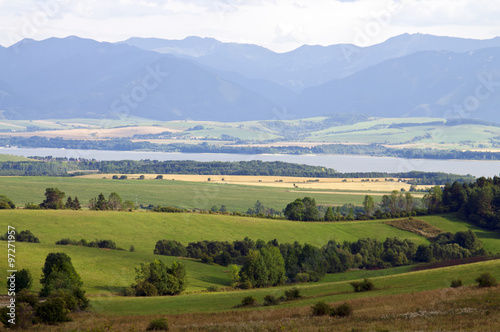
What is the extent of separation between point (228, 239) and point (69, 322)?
6756 cm

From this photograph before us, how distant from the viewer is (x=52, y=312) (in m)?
40.1

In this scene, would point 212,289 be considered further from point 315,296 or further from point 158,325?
point 158,325

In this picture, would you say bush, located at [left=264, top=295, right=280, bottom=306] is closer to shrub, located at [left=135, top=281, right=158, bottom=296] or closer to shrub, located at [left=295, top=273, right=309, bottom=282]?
shrub, located at [left=135, top=281, right=158, bottom=296]

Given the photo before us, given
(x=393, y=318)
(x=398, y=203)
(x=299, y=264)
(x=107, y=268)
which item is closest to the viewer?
(x=393, y=318)

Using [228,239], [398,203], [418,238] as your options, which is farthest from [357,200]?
[228,239]

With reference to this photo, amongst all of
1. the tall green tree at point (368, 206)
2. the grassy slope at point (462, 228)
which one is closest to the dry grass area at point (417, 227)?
the grassy slope at point (462, 228)

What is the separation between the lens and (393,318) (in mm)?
33812

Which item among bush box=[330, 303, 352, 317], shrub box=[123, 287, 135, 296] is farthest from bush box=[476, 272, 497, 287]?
shrub box=[123, 287, 135, 296]

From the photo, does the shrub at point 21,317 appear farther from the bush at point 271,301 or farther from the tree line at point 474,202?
the tree line at point 474,202

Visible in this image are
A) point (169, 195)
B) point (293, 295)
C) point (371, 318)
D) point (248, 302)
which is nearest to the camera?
point (371, 318)

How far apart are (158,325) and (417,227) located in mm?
91794

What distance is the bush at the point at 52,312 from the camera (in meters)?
39.8

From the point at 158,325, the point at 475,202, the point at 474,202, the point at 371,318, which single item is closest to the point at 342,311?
the point at 371,318

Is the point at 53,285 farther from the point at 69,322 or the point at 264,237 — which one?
the point at 264,237
